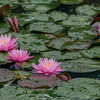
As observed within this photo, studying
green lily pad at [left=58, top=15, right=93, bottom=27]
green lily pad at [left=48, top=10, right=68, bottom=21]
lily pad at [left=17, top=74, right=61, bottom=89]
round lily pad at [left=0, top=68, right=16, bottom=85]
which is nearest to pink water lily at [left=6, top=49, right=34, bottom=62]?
round lily pad at [left=0, top=68, right=16, bottom=85]

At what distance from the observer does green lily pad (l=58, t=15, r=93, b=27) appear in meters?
3.19

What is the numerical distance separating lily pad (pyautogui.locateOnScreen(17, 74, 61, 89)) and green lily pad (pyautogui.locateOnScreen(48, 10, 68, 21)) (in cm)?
157

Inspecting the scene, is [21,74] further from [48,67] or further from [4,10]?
[4,10]

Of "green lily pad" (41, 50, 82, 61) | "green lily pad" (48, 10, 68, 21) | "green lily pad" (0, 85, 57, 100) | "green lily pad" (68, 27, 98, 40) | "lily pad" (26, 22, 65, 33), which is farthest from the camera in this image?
"green lily pad" (48, 10, 68, 21)

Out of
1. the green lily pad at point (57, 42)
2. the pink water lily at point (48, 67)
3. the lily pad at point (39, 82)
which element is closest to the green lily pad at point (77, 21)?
the green lily pad at point (57, 42)

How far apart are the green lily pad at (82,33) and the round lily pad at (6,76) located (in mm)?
1107

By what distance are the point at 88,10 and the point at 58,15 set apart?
1.78ft

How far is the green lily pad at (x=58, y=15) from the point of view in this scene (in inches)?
133

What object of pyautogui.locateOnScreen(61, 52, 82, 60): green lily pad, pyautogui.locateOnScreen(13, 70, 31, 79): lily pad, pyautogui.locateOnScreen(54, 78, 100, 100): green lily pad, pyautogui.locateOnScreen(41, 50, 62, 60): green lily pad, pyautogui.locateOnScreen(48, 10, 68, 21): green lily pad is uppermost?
pyautogui.locateOnScreen(48, 10, 68, 21): green lily pad

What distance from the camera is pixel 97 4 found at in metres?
4.04

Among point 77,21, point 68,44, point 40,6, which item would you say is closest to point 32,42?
point 68,44

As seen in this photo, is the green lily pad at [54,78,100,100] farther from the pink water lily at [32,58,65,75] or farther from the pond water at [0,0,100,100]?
the pink water lily at [32,58,65,75]

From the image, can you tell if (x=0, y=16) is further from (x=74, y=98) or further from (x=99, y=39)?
(x=74, y=98)

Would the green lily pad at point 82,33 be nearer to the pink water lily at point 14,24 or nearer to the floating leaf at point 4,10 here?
the pink water lily at point 14,24
